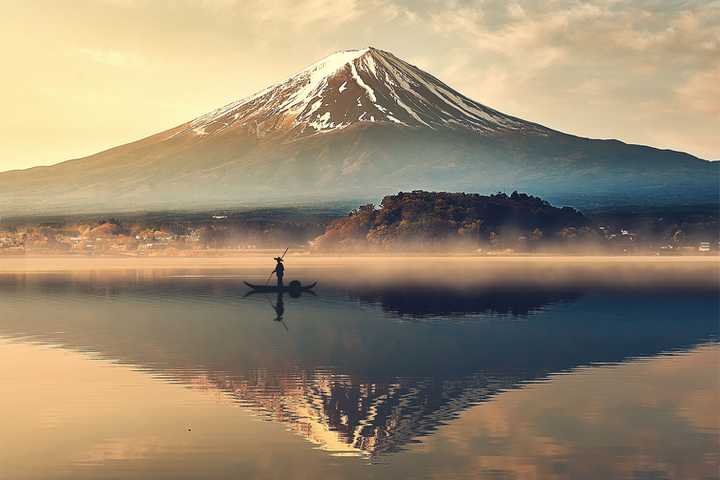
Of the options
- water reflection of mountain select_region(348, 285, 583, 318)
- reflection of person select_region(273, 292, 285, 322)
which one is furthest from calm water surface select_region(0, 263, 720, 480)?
reflection of person select_region(273, 292, 285, 322)

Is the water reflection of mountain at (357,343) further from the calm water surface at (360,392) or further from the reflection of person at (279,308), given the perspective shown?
the reflection of person at (279,308)

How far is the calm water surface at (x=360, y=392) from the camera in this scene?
24500mm

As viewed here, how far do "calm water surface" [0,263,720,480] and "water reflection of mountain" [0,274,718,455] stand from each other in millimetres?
134

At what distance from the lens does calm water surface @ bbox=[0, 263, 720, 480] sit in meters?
24.5

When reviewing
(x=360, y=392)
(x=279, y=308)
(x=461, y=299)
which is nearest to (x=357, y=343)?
(x=360, y=392)

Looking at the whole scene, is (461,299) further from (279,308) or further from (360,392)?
(360,392)

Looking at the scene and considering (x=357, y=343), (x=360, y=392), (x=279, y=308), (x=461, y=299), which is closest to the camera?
(x=360, y=392)

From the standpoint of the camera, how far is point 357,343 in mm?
48906

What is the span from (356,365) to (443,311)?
85.1ft

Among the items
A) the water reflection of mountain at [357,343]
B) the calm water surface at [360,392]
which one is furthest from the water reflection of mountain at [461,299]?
the calm water surface at [360,392]

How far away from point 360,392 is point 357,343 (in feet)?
48.6

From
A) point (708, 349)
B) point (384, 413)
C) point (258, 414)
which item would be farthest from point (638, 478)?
point (708, 349)

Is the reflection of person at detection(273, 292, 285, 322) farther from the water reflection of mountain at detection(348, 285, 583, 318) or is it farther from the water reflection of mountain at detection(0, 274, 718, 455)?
the water reflection of mountain at detection(348, 285, 583, 318)

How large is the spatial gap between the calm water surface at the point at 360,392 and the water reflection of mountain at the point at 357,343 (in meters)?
0.13
